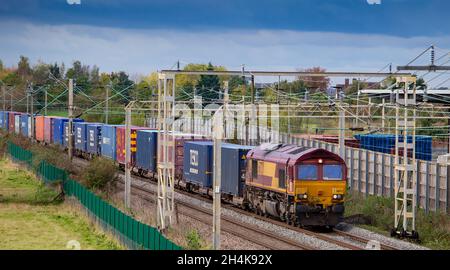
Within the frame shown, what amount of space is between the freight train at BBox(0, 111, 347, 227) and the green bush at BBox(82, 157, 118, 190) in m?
3.83

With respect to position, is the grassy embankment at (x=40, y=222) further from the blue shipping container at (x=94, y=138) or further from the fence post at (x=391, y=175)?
the fence post at (x=391, y=175)

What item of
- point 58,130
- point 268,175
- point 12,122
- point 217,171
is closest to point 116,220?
point 217,171

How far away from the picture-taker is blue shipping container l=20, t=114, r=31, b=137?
81.7 metres

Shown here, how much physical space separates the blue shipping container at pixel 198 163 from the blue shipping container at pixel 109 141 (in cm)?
1283

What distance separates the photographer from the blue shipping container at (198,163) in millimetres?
39000

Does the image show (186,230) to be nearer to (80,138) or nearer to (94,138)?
(94,138)

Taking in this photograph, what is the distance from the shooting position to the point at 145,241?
2266 centimetres

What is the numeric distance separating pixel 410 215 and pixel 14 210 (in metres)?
19.8

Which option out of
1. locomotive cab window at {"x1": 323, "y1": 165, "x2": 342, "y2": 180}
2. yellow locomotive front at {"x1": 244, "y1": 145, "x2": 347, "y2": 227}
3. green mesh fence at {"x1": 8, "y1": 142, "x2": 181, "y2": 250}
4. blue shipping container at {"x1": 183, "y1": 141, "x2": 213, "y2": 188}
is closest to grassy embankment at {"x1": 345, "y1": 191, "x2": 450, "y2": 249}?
yellow locomotive front at {"x1": 244, "y1": 145, "x2": 347, "y2": 227}

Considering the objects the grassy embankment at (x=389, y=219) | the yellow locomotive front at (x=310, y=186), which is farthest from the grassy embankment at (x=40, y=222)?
the grassy embankment at (x=389, y=219)

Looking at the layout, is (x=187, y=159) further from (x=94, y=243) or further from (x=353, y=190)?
(x=94, y=243)

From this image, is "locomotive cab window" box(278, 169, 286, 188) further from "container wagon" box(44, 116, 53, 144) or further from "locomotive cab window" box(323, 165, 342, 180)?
"container wagon" box(44, 116, 53, 144)

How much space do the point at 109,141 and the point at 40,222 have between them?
21094mm
